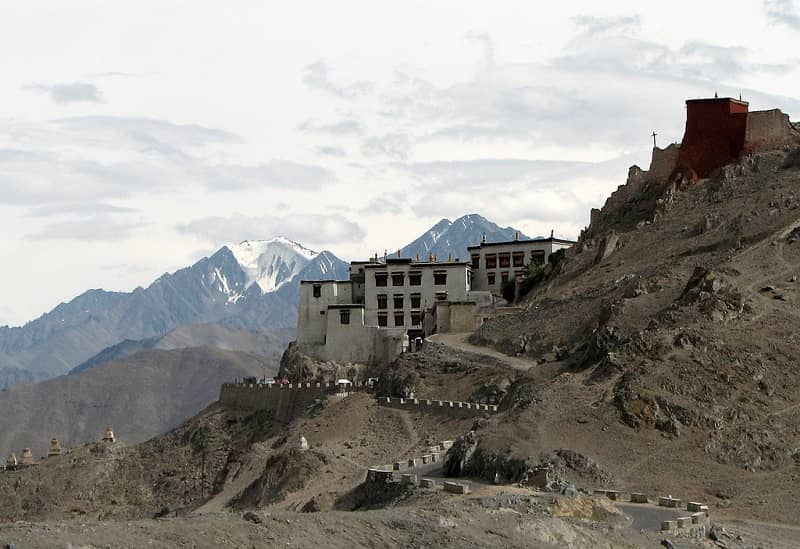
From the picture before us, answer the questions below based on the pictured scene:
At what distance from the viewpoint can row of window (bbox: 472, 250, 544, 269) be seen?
105m

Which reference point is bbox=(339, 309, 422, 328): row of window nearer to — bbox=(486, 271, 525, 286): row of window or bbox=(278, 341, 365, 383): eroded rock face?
bbox=(278, 341, 365, 383): eroded rock face

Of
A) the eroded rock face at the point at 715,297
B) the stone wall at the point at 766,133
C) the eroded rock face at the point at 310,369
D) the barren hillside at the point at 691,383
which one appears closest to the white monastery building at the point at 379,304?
the eroded rock face at the point at 310,369

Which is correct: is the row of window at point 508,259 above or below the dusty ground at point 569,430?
above

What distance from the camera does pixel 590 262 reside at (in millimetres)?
91812

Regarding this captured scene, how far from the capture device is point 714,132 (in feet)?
305

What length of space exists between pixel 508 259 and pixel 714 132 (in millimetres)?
17835

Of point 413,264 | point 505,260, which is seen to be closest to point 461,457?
point 413,264

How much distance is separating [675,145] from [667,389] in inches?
1535

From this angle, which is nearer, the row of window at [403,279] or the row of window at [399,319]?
the row of window at [399,319]

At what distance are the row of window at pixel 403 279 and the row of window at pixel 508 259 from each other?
6.67 meters

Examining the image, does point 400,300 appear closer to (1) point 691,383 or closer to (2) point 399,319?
(2) point 399,319

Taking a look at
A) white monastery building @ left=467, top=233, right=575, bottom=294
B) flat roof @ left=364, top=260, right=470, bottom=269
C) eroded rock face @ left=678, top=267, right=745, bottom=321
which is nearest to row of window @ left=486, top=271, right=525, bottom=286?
white monastery building @ left=467, top=233, right=575, bottom=294

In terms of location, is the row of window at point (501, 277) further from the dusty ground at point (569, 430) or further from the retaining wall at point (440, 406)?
the retaining wall at point (440, 406)

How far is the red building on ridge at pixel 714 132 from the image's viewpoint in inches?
3625
